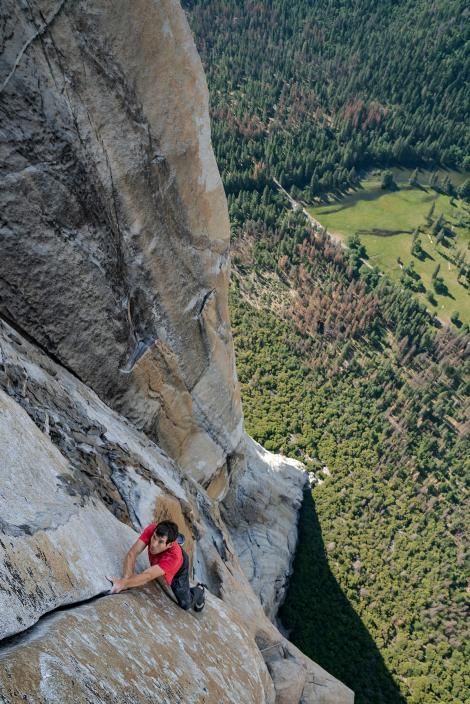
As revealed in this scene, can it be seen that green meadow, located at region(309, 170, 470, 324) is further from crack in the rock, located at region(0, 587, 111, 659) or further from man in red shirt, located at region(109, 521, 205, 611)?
crack in the rock, located at region(0, 587, 111, 659)

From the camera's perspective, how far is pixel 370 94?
10231 centimetres

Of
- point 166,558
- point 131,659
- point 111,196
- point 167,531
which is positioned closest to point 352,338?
point 111,196

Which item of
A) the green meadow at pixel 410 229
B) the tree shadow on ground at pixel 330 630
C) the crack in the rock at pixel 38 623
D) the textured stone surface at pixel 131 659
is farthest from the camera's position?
the green meadow at pixel 410 229

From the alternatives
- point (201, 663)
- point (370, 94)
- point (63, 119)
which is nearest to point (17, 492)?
point (201, 663)

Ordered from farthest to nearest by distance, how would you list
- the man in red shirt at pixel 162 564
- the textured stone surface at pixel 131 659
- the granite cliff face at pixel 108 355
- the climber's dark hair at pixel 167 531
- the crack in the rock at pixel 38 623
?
Answer: the climber's dark hair at pixel 167 531, the man in red shirt at pixel 162 564, the granite cliff face at pixel 108 355, the crack in the rock at pixel 38 623, the textured stone surface at pixel 131 659

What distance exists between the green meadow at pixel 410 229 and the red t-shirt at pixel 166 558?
6265cm

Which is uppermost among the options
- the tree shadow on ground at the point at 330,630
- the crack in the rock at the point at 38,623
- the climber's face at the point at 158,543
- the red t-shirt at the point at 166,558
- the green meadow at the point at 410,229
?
the crack in the rock at the point at 38,623

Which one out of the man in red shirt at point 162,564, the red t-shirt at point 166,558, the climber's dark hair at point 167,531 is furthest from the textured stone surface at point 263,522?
the climber's dark hair at point 167,531

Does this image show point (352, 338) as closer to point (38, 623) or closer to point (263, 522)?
point (263, 522)

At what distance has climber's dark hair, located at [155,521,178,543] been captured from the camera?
870 cm

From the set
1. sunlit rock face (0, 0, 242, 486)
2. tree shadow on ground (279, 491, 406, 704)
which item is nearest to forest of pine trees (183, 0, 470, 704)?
tree shadow on ground (279, 491, 406, 704)

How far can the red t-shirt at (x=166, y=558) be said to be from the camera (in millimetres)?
9016

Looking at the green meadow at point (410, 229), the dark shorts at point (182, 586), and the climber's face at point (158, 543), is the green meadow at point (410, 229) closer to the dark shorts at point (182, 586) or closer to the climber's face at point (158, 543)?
the dark shorts at point (182, 586)

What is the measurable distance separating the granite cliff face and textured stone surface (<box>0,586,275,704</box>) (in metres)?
0.03
